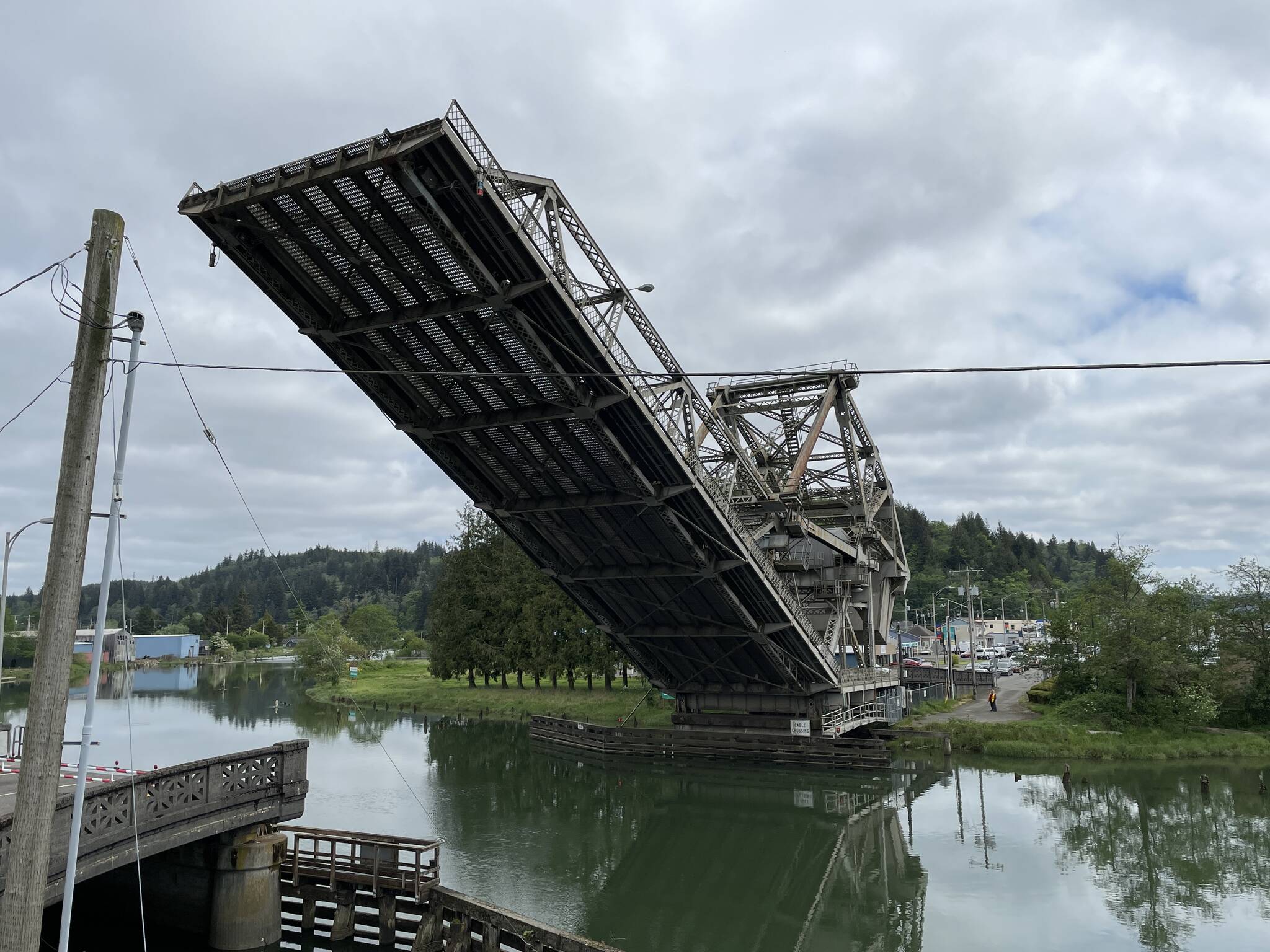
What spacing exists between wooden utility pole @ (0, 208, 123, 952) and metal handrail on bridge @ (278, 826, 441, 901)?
7.07 metres

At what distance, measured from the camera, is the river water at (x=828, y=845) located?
14453mm

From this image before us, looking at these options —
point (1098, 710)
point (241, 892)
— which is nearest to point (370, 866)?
point (241, 892)

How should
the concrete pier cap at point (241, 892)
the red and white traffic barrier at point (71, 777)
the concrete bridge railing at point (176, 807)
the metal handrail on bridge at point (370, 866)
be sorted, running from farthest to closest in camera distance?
1. the red and white traffic barrier at point (71, 777)
2. the metal handrail on bridge at point (370, 866)
3. the concrete pier cap at point (241, 892)
4. the concrete bridge railing at point (176, 807)

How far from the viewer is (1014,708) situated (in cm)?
3741

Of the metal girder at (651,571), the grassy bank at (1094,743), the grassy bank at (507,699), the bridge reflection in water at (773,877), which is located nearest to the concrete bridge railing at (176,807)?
the bridge reflection in water at (773,877)

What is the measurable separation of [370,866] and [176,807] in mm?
3039

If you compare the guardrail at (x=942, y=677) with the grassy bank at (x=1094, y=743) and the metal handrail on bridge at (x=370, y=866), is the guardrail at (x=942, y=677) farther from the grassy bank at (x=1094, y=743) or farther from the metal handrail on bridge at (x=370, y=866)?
the metal handrail on bridge at (x=370, y=866)

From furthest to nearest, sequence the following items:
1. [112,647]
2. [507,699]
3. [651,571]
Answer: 1. [112,647]
2. [507,699]
3. [651,571]

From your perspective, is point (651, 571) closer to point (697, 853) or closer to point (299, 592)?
point (697, 853)

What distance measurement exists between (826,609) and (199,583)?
200 m

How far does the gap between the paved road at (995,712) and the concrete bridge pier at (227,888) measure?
86.2ft

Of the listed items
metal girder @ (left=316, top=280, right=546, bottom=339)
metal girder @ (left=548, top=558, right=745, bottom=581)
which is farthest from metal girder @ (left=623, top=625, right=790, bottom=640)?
metal girder @ (left=316, top=280, right=546, bottom=339)

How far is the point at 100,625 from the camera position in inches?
275

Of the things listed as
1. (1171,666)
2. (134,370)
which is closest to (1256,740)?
(1171,666)
